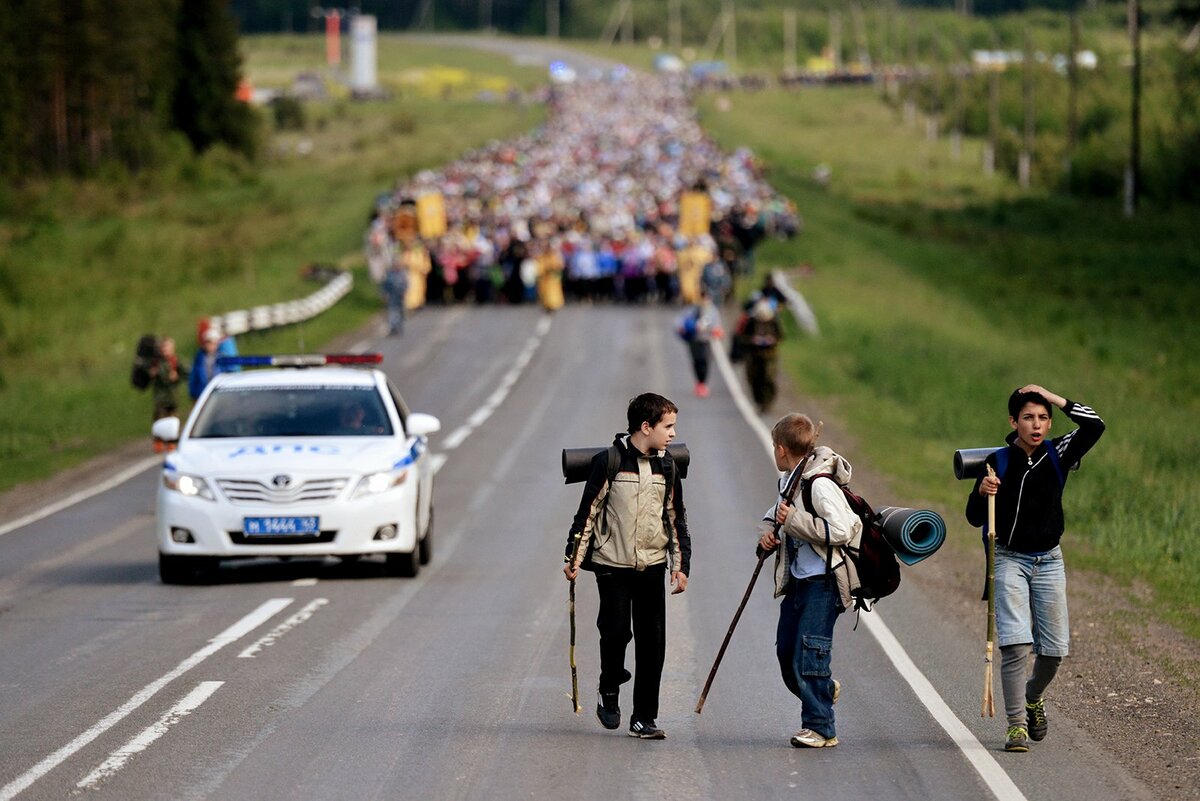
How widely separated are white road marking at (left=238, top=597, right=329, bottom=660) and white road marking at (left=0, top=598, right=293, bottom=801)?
0.15 meters

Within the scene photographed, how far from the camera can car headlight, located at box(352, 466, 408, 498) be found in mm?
14773

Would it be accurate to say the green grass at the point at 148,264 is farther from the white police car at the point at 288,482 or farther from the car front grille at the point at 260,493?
the car front grille at the point at 260,493

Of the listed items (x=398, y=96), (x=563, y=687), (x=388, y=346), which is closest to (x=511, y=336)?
(x=388, y=346)

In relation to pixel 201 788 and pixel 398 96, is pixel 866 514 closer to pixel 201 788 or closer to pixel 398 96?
pixel 201 788

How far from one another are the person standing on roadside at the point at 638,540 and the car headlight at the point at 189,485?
615cm

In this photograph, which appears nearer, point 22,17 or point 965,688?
point 965,688

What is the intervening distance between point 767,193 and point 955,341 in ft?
94.1

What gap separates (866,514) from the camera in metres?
8.82

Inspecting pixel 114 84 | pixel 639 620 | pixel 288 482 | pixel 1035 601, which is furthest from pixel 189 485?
pixel 114 84

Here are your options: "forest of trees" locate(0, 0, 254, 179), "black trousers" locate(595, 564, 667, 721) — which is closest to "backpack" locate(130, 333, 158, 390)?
"black trousers" locate(595, 564, 667, 721)

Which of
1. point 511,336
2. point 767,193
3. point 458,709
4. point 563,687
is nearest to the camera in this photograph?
point 458,709

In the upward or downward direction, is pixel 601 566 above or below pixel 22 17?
below

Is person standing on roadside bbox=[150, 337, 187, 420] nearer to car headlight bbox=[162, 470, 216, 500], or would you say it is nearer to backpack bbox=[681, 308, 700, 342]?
car headlight bbox=[162, 470, 216, 500]

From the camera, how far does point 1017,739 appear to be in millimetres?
8875
